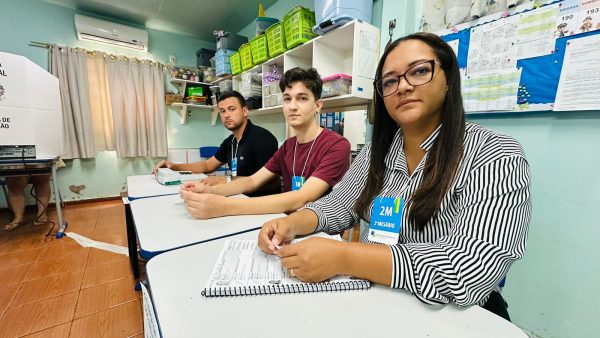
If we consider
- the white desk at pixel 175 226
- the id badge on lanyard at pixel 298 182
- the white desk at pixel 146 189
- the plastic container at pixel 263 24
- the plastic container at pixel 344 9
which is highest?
the plastic container at pixel 263 24

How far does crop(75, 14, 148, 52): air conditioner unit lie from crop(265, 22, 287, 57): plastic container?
2.31m

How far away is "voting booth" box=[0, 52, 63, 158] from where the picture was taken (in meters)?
2.07

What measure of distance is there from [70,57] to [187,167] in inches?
99.7

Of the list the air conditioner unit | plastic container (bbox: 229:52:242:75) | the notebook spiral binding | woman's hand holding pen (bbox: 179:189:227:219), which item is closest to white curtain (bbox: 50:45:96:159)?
the air conditioner unit

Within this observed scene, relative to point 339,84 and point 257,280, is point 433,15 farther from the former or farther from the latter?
point 257,280

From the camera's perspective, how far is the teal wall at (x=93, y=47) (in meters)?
2.90

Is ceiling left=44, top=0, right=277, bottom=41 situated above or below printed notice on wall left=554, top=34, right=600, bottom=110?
above

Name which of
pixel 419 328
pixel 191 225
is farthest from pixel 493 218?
pixel 191 225

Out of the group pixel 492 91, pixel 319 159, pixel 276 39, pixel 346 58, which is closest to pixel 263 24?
pixel 276 39

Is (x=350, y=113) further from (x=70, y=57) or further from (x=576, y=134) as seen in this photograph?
(x=70, y=57)

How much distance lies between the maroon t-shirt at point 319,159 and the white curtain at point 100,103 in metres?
3.21

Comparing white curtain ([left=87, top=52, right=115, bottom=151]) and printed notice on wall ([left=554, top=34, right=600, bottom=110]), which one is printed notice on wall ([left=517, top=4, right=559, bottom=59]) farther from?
white curtain ([left=87, top=52, right=115, bottom=151])

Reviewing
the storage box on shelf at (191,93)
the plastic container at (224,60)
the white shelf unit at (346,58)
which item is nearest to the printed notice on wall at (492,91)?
the white shelf unit at (346,58)

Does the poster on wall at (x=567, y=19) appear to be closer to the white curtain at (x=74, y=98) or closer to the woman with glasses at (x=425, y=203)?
the woman with glasses at (x=425, y=203)
